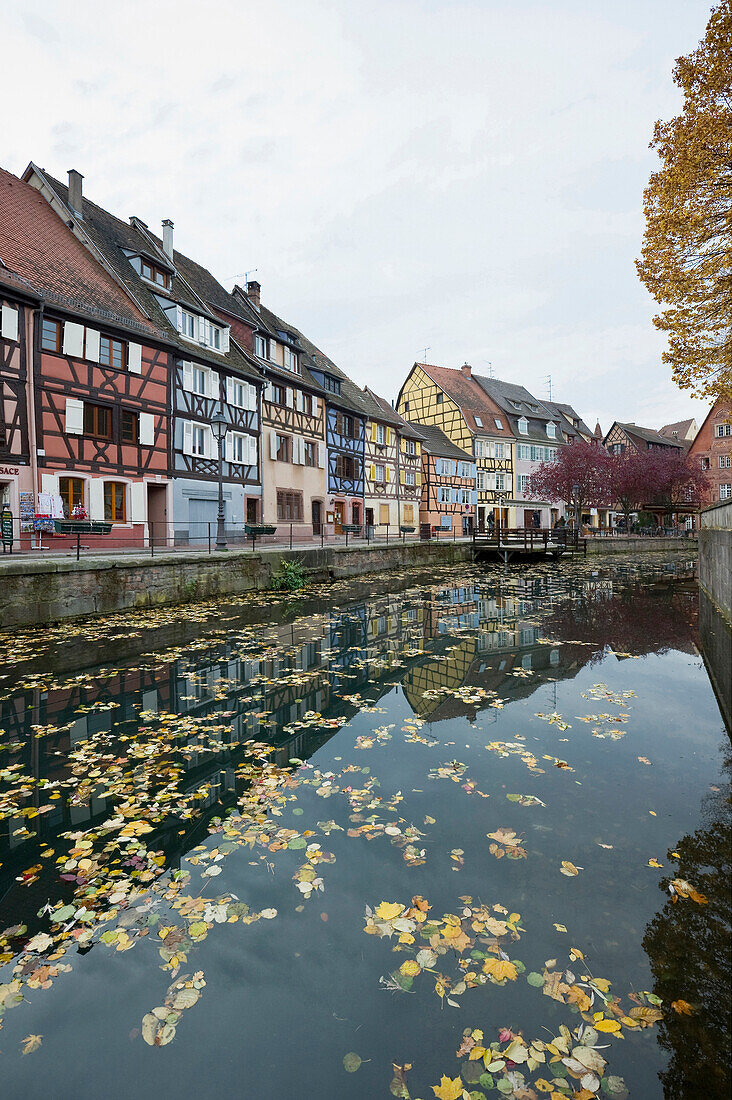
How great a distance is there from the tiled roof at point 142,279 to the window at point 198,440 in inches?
128

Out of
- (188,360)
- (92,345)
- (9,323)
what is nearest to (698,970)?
(9,323)

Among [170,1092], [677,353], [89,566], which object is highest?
[677,353]

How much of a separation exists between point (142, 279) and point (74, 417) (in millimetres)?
9143

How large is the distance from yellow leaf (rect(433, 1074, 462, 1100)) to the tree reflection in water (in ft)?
2.76

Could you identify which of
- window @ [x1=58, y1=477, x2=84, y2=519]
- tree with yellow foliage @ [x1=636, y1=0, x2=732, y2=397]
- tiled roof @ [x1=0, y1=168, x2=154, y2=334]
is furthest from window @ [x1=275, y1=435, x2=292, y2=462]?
tree with yellow foliage @ [x1=636, y1=0, x2=732, y2=397]

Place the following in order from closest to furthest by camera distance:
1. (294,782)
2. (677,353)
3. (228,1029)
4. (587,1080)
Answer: (587,1080)
(228,1029)
(294,782)
(677,353)

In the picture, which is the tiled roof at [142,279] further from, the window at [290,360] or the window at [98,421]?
the window at [98,421]

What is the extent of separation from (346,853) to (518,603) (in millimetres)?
13726

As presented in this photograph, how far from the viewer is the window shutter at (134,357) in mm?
22000

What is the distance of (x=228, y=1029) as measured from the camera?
2.44 m

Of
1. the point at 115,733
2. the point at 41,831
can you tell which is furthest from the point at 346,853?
the point at 115,733

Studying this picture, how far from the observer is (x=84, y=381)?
20.4m

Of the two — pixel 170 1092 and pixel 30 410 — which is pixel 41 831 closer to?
pixel 170 1092

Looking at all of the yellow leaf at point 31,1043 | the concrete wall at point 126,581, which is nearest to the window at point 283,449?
the concrete wall at point 126,581
